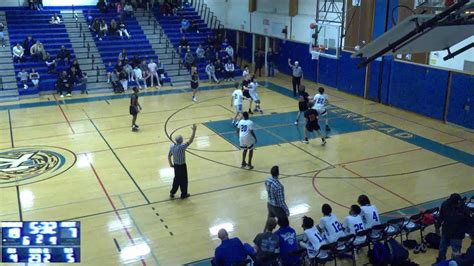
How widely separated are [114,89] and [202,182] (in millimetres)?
13549

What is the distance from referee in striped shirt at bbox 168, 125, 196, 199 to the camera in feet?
37.4

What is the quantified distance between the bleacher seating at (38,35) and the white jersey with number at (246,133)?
14887 mm

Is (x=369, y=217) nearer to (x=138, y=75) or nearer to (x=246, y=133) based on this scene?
(x=246, y=133)

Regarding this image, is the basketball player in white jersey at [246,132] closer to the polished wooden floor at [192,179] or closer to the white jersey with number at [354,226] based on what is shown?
the polished wooden floor at [192,179]

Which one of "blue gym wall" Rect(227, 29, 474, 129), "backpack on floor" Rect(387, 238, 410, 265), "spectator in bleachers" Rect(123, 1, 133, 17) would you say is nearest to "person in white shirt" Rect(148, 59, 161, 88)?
"spectator in bleachers" Rect(123, 1, 133, 17)

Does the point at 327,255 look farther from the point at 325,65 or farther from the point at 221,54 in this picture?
the point at 221,54

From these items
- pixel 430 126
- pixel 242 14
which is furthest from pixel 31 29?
pixel 430 126

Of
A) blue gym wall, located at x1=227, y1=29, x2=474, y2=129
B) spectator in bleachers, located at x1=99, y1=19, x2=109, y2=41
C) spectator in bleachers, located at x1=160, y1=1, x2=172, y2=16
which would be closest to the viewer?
blue gym wall, located at x1=227, y1=29, x2=474, y2=129

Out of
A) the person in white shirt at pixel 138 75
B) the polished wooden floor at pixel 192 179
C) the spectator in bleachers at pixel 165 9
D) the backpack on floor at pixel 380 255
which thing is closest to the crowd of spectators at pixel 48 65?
the person in white shirt at pixel 138 75

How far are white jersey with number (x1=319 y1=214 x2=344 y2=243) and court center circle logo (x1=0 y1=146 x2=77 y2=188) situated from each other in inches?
334

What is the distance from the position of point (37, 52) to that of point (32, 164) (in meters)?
13.3

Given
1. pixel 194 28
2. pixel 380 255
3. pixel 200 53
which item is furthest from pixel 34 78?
pixel 380 255

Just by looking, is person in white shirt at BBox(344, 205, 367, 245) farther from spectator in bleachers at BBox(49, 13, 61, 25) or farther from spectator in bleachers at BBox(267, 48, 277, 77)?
spectator in bleachers at BBox(49, 13, 61, 25)

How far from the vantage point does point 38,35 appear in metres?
28.2
